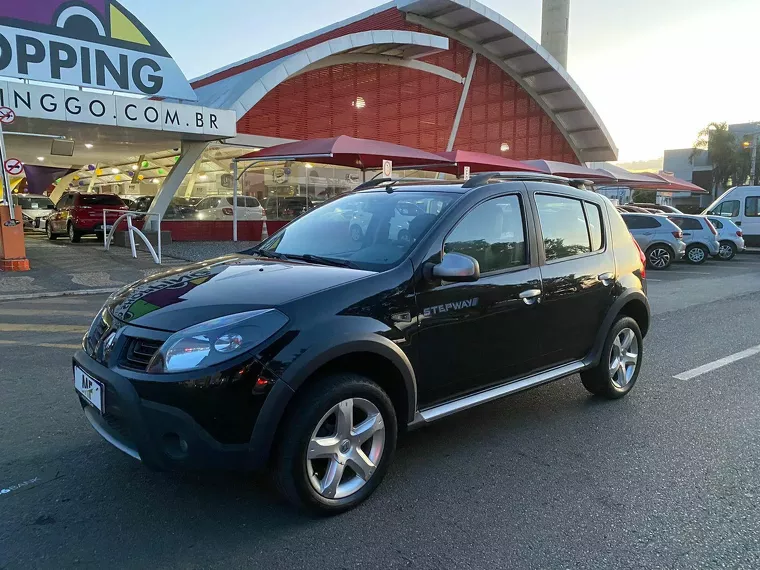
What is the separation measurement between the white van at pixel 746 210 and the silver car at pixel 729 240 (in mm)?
1928

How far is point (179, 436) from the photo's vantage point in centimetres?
261

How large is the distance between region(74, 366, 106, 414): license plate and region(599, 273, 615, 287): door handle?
3.45 metres

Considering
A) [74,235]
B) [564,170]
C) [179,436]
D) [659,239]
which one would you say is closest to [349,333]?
[179,436]

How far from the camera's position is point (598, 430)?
4.14 m

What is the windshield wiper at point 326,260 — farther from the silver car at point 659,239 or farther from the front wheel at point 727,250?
the front wheel at point 727,250

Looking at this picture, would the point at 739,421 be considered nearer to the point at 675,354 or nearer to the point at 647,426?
the point at 647,426

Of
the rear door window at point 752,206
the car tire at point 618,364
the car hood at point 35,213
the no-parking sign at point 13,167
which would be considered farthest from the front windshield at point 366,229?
the car hood at point 35,213

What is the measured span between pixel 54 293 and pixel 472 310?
8.90 meters

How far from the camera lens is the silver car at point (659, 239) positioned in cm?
1638

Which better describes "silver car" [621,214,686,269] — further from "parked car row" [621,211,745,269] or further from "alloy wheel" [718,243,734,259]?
"alloy wheel" [718,243,734,259]

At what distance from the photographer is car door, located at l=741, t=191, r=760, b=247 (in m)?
21.0

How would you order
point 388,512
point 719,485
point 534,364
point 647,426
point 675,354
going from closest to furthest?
point 388,512
point 719,485
point 534,364
point 647,426
point 675,354

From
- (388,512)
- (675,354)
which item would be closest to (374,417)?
(388,512)

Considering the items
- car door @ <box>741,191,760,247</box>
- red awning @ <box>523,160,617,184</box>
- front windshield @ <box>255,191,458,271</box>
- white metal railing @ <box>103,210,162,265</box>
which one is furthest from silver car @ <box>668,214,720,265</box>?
front windshield @ <box>255,191,458,271</box>
